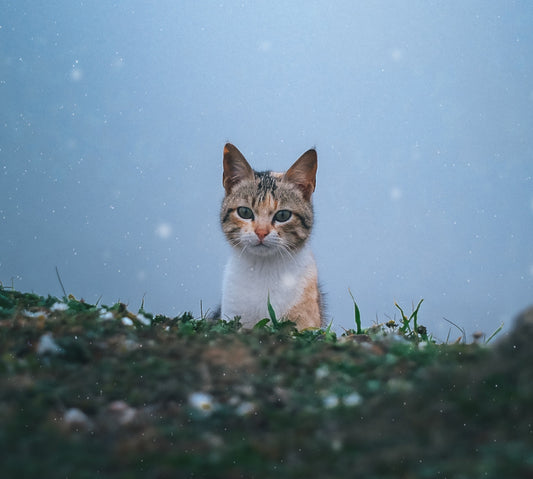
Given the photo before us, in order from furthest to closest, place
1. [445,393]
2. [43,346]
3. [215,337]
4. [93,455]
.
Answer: [215,337] < [43,346] < [445,393] < [93,455]

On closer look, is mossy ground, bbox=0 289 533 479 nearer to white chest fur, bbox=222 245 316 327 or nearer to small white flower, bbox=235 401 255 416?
small white flower, bbox=235 401 255 416

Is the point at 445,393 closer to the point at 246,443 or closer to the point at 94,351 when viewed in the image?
the point at 246,443

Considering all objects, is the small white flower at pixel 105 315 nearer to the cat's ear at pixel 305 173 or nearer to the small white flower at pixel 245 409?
the small white flower at pixel 245 409

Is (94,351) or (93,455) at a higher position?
(94,351)

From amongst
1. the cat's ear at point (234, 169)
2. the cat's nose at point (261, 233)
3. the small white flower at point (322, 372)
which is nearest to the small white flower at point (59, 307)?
the cat's nose at point (261, 233)

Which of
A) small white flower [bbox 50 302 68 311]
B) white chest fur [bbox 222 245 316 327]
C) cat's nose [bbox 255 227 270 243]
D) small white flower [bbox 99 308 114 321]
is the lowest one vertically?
small white flower [bbox 99 308 114 321]

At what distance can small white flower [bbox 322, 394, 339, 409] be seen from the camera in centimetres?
250

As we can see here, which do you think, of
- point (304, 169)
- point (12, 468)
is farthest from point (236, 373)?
point (304, 169)

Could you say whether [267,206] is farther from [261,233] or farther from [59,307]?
[59,307]

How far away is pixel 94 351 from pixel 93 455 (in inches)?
47.5

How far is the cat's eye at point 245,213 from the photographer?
16.8 feet

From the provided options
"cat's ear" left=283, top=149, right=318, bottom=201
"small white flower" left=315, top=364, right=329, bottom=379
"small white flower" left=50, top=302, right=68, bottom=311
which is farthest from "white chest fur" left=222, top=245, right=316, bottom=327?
"small white flower" left=315, top=364, right=329, bottom=379

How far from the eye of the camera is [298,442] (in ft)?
6.94

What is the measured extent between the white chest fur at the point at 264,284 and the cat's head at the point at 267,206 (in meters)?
0.12
